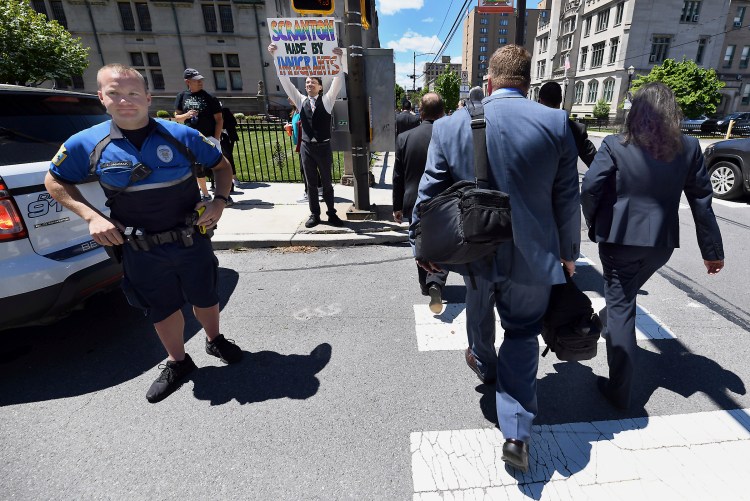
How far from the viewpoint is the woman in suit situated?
6.99ft

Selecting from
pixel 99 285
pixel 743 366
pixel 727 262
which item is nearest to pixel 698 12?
pixel 727 262

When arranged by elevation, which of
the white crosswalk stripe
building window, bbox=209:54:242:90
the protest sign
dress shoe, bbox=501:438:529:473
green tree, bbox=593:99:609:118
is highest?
building window, bbox=209:54:242:90

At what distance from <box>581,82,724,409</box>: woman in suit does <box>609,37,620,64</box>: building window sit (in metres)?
50.2

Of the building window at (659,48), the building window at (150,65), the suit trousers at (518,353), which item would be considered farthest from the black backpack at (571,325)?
the building window at (659,48)

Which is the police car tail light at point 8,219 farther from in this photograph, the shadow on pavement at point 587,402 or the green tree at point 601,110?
the green tree at point 601,110

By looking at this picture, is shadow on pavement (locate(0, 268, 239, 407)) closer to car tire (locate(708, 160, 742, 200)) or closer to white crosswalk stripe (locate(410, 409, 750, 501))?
white crosswalk stripe (locate(410, 409, 750, 501))

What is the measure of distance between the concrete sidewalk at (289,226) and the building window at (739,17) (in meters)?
56.1

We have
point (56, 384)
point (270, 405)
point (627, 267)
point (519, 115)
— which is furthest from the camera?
point (56, 384)

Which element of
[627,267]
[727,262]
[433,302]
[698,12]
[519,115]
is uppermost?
[698,12]

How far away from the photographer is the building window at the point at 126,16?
3191 cm

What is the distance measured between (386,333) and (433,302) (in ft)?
2.31

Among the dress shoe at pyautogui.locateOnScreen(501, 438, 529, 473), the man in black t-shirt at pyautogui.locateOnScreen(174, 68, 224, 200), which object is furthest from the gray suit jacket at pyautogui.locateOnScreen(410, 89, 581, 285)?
the man in black t-shirt at pyautogui.locateOnScreen(174, 68, 224, 200)

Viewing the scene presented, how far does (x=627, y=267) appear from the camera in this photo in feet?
7.53

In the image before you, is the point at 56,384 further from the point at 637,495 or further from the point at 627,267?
the point at 627,267
